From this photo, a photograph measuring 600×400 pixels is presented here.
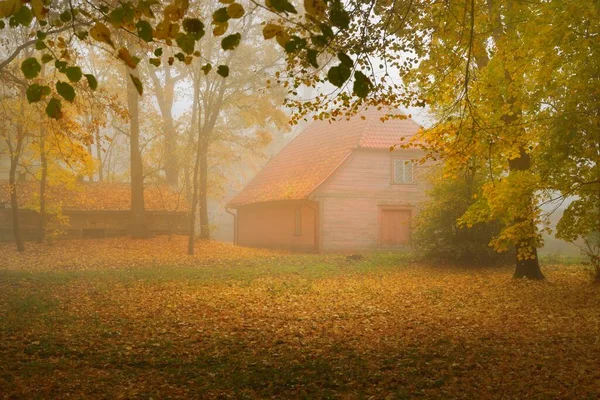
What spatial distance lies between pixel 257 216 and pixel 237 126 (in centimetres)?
659

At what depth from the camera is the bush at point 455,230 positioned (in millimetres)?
19516

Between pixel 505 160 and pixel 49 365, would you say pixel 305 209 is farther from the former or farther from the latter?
pixel 49 365

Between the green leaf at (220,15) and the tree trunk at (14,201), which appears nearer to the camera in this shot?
the green leaf at (220,15)

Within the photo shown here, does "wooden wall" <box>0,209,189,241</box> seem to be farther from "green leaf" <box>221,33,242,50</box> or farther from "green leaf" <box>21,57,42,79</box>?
"green leaf" <box>221,33,242,50</box>

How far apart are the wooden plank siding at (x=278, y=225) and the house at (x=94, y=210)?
17.1ft

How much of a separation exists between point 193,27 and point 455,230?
56.2ft

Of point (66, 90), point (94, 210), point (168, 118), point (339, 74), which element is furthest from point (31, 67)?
point (168, 118)

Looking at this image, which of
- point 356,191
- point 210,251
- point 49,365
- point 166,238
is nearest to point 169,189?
point 166,238

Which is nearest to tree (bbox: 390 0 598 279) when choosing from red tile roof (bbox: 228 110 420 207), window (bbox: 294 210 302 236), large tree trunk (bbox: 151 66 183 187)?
red tile roof (bbox: 228 110 420 207)

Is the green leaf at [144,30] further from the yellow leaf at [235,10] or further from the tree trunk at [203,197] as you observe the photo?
the tree trunk at [203,197]

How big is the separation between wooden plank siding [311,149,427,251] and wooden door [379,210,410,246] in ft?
0.84

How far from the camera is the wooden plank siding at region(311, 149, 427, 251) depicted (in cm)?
2950

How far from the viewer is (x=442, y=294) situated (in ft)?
44.7

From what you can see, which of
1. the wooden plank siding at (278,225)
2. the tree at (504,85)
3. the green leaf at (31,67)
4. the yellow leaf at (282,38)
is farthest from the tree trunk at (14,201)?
the yellow leaf at (282,38)
